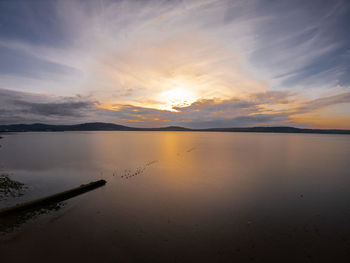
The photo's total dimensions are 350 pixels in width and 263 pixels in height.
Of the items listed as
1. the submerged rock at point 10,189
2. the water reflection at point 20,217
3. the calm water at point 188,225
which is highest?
the water reflection at point 20,217

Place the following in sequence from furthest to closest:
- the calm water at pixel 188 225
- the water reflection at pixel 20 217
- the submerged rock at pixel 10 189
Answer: the submerged rock at pixel 10 189 < the water reflection at pixel 20 217 < the calm water at pixel 188 225

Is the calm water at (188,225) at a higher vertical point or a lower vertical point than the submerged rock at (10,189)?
lower

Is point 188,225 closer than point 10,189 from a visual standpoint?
Yes

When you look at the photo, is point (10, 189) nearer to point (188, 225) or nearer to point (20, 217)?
point (20, 217)

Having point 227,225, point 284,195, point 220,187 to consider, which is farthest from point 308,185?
point 227,225

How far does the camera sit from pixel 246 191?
21.8 meters

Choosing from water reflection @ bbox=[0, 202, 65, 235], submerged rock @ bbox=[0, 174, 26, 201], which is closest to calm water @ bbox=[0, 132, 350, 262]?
water reflection @ bbox=[0, 202, 65, 235]

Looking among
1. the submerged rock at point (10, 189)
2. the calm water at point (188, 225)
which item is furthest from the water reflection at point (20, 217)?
the submerged rock at point (10, 189)

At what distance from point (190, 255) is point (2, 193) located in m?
22.0

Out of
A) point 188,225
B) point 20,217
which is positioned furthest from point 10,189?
point 188,225

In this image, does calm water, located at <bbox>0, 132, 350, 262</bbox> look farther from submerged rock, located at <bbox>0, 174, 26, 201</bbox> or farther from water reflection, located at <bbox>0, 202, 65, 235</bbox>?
submerged rock, located at <bbox>0, 174, 26, 201</bbox>

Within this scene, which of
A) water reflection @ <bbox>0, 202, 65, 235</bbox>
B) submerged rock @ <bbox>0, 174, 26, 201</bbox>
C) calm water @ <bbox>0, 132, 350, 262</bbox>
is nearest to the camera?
Answer: calm water @ <bbox>0, 132, 350, 262</bbox>

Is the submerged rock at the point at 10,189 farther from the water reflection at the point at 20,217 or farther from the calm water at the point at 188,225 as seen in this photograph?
the water reflection at the point at 20,217

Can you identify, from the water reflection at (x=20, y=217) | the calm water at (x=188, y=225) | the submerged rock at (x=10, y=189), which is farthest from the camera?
the submerged rock at (x=10, y=189)
